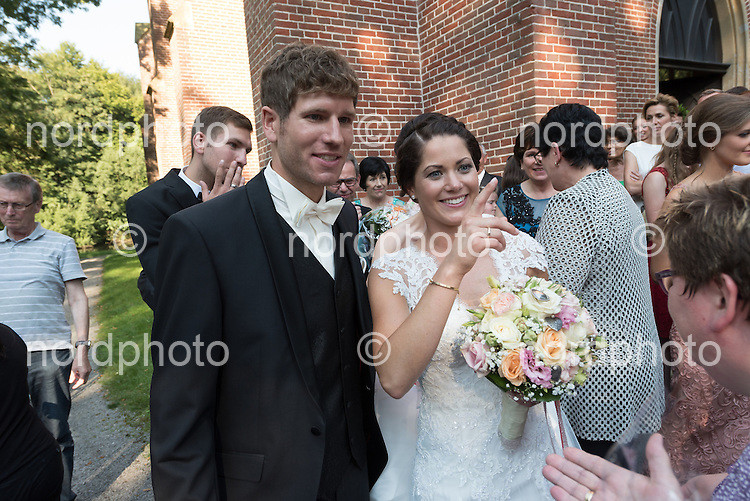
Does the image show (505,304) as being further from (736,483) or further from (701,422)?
(736,483)

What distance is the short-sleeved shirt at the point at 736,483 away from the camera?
3.09 feet

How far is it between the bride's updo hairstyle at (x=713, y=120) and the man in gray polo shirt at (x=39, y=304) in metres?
4.98

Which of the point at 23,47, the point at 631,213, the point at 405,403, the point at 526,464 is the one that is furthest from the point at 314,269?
the point at 23,47

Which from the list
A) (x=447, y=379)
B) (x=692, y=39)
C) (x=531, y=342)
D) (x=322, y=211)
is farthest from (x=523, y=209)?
(x=692, y=39)

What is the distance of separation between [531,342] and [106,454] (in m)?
4.90

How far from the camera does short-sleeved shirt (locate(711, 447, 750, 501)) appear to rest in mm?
941

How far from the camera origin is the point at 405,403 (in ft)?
7.47

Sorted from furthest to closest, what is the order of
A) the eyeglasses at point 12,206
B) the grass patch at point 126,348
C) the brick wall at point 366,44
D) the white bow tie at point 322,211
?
the grass patch at point 126,348 → the brick wall at point 366,44 → the eyeglasses at point 12,206 → the white bow tie at point 322,211

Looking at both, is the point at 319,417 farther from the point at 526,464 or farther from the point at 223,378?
the point at 526,464

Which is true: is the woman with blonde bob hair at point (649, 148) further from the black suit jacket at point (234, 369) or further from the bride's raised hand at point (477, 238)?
the black suit jacket at point (234, 369)

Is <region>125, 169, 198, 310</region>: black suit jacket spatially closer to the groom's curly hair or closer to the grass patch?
the groom's curly hair

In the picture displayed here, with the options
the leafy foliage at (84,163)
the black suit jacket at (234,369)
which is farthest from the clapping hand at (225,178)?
the leafy foliage at (84,163)

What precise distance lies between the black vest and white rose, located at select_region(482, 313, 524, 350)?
1.83ft

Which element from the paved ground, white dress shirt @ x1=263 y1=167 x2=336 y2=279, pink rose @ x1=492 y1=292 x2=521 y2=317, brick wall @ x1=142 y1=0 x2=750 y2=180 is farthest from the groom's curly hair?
brick wall @ x1=142 y1=0 x2=750 y2=180
